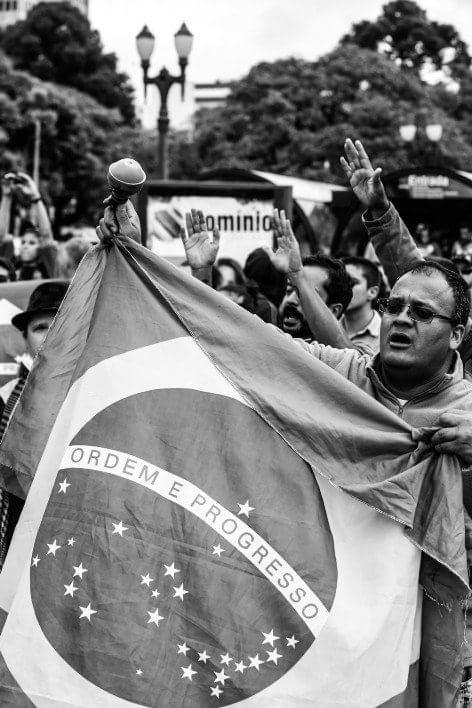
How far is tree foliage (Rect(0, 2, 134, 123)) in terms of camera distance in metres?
55.9

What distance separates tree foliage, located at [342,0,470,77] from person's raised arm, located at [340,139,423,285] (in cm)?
6119

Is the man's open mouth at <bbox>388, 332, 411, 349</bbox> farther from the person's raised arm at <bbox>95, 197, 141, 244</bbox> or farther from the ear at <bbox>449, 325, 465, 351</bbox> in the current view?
the person's raised arm at <bbox>95, 197, 141, 244</bbox>

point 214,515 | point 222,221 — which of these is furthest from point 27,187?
point 214,515

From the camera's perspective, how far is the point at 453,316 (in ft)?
10.7

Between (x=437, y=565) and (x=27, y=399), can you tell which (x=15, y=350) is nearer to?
(x=27, y=399)

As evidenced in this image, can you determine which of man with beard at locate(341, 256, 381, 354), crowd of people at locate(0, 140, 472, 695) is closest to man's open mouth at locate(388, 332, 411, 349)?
crowd of people at locate(0, 140, 472, 695)

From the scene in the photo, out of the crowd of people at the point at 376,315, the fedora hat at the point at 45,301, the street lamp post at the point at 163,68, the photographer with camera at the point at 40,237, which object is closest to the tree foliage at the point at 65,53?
the street lamp post at the point at 163,68

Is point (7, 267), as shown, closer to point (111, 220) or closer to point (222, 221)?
point (222, 221)

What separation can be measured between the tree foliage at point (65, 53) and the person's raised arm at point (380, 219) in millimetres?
53460

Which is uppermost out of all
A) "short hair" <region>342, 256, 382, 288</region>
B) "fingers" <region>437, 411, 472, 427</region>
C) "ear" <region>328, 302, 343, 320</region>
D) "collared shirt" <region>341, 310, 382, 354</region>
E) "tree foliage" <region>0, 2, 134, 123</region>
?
"tree foliage" <region>0, 2, 134, 123</region>

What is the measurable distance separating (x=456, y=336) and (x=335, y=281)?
194 cm

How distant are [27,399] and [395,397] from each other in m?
1.05

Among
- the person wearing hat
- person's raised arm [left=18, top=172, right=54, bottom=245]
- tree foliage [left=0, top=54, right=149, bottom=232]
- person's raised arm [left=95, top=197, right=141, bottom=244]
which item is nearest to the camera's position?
person's raised arm [left=95, top=197, right=141, bottom=244]

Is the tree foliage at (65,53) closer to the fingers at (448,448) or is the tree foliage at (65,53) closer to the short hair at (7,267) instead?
the short hair at (7,267)
